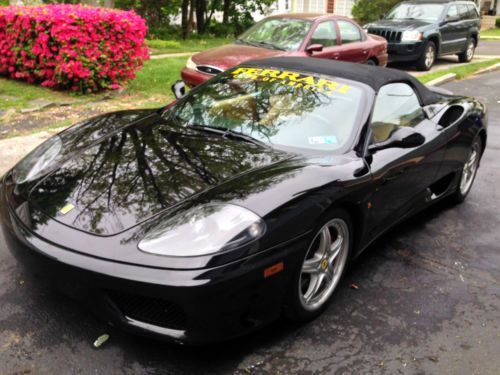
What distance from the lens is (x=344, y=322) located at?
2979 mm

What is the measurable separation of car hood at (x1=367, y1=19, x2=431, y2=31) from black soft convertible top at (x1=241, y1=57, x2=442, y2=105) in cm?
916

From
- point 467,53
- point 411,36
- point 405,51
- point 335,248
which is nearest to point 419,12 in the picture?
point 411,36

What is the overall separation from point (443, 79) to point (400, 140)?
861 centimetres

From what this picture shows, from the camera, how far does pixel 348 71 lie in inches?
151

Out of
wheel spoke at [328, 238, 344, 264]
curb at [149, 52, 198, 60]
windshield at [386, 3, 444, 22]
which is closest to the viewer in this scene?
wheel spoke at [328, 238, 344, 264]

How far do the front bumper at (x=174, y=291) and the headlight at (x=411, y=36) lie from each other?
10966 mm

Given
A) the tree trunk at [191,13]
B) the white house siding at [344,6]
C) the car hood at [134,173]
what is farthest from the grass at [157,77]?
the white house siding at [344,6]

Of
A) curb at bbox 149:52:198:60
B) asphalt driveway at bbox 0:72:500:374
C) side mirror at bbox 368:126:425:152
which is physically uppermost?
side mirror at bbox 368:126:425:152

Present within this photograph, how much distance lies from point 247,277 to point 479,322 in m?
1.55

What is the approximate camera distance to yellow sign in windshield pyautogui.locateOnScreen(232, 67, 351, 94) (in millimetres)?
3643

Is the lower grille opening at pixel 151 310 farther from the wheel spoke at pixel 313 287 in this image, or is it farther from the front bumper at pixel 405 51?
the front bumper at pixel 405 51

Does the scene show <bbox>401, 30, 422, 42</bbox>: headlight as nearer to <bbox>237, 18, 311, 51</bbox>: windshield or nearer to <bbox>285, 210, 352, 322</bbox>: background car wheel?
<bbox>237, 18, 311, 51</bbox>: windshield

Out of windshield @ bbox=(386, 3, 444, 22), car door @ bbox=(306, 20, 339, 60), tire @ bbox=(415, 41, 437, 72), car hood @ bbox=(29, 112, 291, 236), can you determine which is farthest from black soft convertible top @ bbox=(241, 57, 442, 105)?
windshield @ bbox=(386, 3, 444, 22)

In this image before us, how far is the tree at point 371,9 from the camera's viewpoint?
86.6ft
